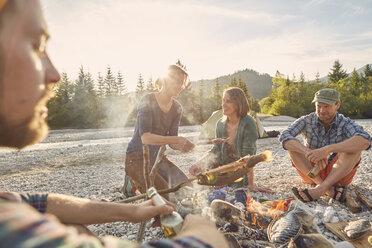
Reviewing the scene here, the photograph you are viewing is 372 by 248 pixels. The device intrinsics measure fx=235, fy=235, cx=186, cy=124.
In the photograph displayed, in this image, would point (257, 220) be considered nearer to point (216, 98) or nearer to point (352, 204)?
point (352, 204)

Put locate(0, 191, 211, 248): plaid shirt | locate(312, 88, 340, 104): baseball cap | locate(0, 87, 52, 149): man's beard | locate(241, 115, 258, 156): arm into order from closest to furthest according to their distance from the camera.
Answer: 1. locate(0, 191, 211, 248): plaid shirt
2. locate(0, 87, 52, 149): man's beard
3. locate(312, 88, 340, 104): baseball cap
4. locate(241, 115, 258, 156): arm

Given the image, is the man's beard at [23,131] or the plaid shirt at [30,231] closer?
the plaid shirt at [30,231]

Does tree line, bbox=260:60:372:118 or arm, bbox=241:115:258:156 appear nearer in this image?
arm, bbox=241:115:258:156

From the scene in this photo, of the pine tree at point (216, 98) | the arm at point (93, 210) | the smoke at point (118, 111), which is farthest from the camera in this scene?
the pine tree at point (216, 98)

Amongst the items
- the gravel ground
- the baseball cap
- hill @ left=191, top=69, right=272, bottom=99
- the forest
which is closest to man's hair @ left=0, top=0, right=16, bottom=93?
the gravel ground

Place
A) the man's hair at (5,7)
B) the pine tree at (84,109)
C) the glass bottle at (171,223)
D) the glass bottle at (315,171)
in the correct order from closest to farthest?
the man's hair at (5,7) < the glass bottle at (171,223) < the glass bottle at (315,171) < the pine tree at (84,109)

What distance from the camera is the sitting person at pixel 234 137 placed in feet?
15.6

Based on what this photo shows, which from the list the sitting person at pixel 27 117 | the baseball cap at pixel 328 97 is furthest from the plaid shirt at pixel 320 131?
the sitting person at pixel 27 117

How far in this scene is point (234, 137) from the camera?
4.98 m

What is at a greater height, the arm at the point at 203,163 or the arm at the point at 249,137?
the arm at the point at 249,137

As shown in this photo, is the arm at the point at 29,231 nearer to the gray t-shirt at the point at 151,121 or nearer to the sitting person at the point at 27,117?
the sitting person at the point at 27,117

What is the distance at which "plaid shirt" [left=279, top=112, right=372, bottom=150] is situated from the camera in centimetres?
432

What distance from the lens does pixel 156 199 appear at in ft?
5.26

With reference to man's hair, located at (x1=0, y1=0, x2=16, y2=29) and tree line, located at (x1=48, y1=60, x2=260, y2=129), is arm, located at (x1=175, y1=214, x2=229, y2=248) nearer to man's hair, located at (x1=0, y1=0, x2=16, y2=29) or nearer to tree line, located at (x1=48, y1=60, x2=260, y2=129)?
man's hair, located at (x1=0, y1=0, x2=16, y2=29)
